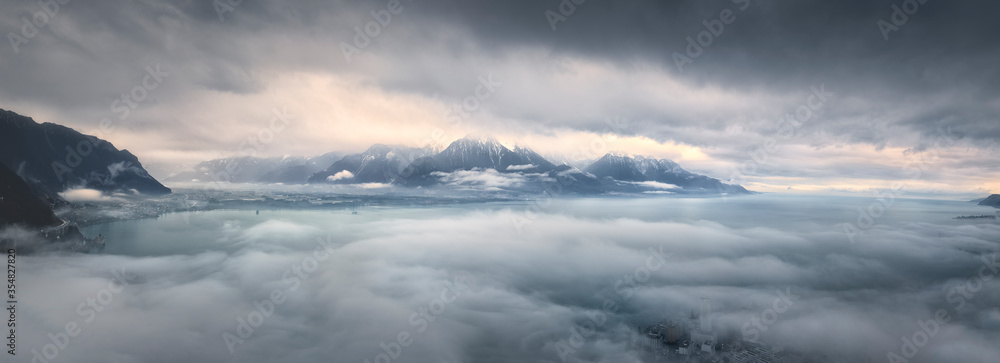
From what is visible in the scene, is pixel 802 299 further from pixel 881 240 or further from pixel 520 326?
pixel 881 240

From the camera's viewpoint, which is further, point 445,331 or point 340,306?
point 340,306

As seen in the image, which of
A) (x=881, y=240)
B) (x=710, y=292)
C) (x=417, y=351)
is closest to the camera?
(x=417, y=351)

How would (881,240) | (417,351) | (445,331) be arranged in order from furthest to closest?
(881,240) < (445,331) < (417,351)

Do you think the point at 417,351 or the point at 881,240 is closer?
the point at 417,351

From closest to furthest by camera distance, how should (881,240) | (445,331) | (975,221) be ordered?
(445,331), (881,240), (975,221)

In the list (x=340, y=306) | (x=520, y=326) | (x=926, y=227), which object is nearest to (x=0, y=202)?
(x=340, y=306)

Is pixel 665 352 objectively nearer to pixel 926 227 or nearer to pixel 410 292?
pixel 410 292

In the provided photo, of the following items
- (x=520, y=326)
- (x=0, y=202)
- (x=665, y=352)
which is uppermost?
(x=0, y=202)

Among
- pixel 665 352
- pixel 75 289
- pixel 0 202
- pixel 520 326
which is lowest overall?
pixel 520 326

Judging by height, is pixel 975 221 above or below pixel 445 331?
above

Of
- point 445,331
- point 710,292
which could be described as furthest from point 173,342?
point 710,292
